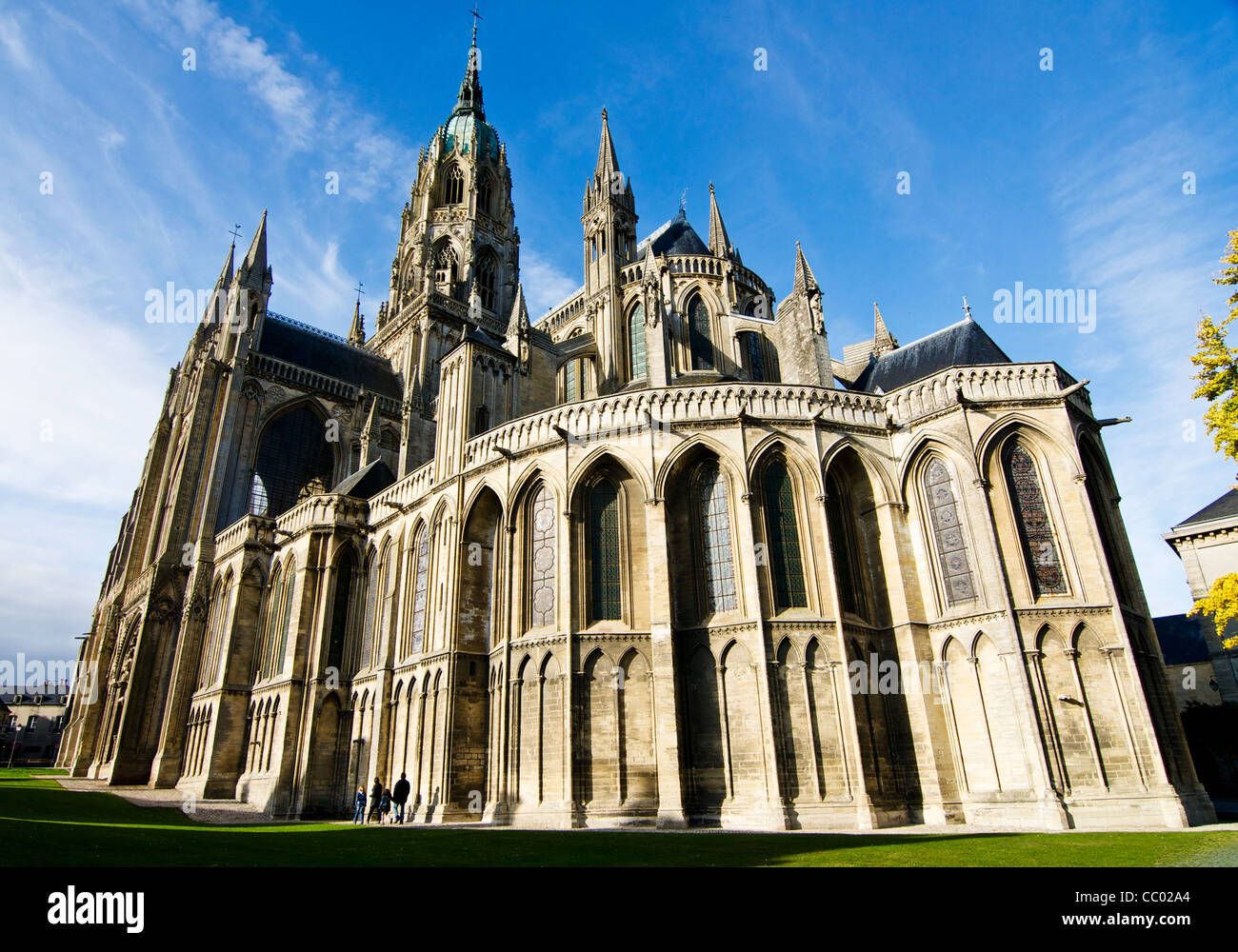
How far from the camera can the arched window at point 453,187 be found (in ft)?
198

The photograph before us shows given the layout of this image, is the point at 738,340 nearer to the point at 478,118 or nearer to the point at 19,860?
the point at 19,860

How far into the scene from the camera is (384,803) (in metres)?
22.4

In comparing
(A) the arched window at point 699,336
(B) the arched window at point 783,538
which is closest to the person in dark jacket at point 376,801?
(B) the arched window at point 783,538

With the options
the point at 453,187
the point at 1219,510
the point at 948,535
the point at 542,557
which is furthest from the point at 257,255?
the point at 1219,510

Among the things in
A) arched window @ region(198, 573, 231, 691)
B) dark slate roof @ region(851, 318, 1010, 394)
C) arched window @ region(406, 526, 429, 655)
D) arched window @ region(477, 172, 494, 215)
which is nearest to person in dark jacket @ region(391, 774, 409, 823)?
arched window @ region(406, 526, 429, 655)

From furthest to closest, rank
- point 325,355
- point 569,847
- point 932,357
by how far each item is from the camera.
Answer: point 325,355 → point 932,357 → point 569,847

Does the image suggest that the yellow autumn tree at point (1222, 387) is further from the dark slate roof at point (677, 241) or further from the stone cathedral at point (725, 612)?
the dark slate roof at point (677, 241)

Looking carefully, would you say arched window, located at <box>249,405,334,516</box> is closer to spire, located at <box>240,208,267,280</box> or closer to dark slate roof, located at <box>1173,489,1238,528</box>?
spire, located at <box>240,208,267,280</box>

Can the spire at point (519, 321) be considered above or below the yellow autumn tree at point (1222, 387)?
above

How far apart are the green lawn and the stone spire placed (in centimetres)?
2788

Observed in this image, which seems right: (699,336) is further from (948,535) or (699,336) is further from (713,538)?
A: (948,535)

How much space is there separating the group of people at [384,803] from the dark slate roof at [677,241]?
2579 centimetres

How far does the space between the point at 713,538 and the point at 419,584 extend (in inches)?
424
